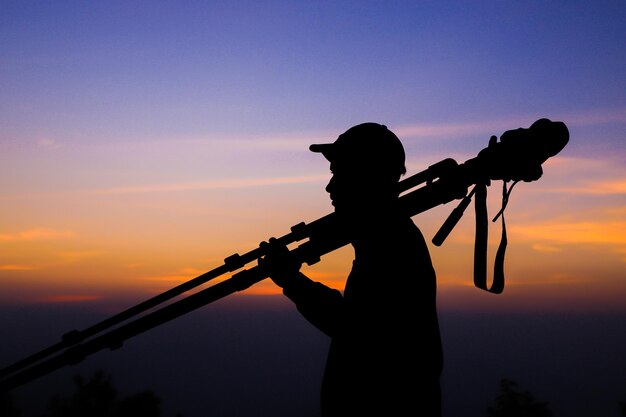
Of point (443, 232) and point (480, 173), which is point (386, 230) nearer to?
point (443, 232)

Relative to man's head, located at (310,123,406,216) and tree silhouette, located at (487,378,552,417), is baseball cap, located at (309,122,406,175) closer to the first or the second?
man's head, located at (310,123,406,216)

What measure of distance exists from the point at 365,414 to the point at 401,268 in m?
0.88

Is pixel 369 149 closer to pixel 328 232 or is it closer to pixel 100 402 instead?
pixel 328 232

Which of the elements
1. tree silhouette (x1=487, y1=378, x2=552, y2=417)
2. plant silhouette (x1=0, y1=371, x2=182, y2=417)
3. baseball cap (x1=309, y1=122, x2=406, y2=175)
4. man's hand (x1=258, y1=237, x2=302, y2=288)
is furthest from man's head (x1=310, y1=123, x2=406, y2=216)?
plant silhouette (x1=0, y1=371, x2=182, y2=417)

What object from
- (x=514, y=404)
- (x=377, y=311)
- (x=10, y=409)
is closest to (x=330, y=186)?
(x=377, y=311)

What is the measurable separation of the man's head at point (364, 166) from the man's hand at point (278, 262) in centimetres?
42

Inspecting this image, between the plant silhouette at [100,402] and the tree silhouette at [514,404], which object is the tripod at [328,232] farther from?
the plant silhouette at [100,402]

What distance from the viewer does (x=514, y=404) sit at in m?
23.9

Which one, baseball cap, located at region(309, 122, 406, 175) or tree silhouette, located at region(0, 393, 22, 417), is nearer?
baseball cap, located at region(309, 122, 406, 175)

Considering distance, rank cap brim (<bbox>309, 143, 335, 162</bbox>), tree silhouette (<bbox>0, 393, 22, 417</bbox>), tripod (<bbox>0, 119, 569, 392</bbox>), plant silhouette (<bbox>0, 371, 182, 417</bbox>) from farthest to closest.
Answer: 1. plant silhouette (<bbox>0, 371, 182, 417</bbox>)
2. tree silhouette (<bbox>0, 393, 22, 417</bbox>)
3. cap brim (<bbox>309, 143, 335, 162</bbox>)
4. tripod (<bbox>0, 119, 569, 392</bbox>)

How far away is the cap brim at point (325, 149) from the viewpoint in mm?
3906

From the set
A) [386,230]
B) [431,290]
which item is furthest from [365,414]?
[386,230]

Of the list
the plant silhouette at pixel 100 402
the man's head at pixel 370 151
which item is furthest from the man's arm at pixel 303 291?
the plant silhouette at pixel 100 402

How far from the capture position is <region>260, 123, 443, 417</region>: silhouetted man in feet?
11.3
